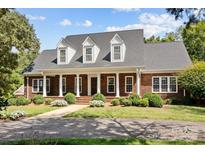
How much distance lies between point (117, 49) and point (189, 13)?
16.5 meters

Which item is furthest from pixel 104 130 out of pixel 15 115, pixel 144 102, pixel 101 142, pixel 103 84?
pixel 103 84

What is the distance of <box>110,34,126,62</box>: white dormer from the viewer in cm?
2638

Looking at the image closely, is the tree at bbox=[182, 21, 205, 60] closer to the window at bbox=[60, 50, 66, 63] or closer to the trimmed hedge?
the window at bbox=[60, 50, 66, 63]

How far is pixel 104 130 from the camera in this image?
12039 mm

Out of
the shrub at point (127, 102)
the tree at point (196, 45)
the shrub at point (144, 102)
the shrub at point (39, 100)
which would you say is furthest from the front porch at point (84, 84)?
the tree at point (196, 45)

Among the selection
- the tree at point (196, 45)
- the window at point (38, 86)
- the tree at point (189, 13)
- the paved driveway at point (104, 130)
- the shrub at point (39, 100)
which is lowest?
the paved driveway at point (104, 130)

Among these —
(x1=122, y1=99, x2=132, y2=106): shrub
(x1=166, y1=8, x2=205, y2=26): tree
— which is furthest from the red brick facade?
(x1=166, y1=8, x2=205, y2=26): tree

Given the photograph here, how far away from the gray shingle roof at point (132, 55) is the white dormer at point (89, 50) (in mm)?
460

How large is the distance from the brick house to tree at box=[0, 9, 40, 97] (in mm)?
2613

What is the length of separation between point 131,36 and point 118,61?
338 centimetres

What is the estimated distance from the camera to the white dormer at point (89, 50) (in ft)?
89.1

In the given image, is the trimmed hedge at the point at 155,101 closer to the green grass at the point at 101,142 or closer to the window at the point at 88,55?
the window at the point at 88,55
